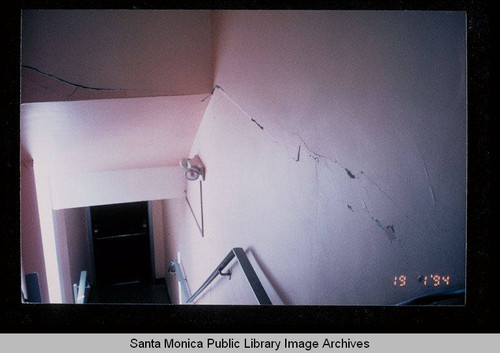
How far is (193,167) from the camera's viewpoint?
2918 millimetres

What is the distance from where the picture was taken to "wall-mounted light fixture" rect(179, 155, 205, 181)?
2.89m

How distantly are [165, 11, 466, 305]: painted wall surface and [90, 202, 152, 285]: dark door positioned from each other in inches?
202

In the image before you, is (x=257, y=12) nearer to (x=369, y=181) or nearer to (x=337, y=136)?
(x=337, y=136)

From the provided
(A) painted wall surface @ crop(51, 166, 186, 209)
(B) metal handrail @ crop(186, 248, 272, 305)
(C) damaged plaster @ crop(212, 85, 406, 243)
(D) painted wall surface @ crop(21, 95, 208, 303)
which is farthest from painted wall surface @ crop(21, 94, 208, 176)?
(C) damaged plaster @ crop(212, 85, 406, 243)

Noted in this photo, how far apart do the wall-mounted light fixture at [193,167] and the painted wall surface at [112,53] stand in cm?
78

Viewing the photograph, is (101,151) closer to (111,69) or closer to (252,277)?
(111,69)

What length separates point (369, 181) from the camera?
1124 millimetres

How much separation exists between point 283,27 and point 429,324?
1088 millimetres

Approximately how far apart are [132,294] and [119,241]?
0.87m

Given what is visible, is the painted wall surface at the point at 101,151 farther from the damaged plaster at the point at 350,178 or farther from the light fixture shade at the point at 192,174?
the damaged plaster at the point at 350,178

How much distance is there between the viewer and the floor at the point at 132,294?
20.1 ft

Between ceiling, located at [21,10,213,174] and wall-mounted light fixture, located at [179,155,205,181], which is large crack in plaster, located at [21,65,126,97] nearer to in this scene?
ceiling, located at [21,10,213,174]

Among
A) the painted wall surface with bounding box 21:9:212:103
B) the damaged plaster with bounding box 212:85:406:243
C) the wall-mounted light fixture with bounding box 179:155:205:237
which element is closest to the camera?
the damaged plaster with bounding box 212:85:406:243
